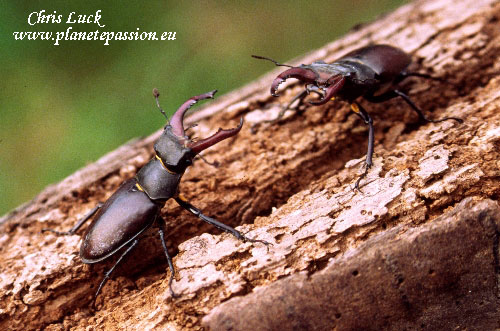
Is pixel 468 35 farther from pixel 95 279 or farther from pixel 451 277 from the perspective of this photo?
pixel 95 279

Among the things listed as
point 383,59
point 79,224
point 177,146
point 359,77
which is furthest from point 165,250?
point 383,59

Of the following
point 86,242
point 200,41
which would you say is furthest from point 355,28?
point 86,242

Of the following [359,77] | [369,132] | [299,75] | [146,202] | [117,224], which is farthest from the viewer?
[359,77]

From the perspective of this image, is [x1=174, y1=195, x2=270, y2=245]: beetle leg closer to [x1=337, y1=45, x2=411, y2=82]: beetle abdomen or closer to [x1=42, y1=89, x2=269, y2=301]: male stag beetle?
[x1=42, y1=89, x2=269, y2=301]: male stag beetle

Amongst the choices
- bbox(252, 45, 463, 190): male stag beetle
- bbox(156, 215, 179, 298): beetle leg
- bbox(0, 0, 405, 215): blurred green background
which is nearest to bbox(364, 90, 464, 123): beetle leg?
bbox(252, 45, 463, 190): male stag beetle

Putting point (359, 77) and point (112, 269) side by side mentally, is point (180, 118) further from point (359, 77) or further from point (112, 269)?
point (359, 77)
